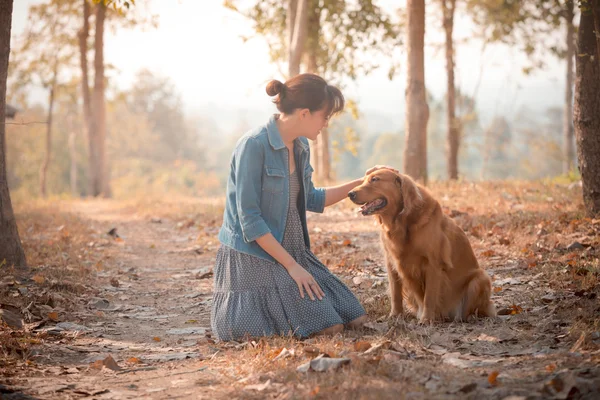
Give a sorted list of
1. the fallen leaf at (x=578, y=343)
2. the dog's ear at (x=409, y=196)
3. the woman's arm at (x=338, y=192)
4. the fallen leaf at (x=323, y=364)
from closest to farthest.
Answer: the fallen leaf at (x=323, y=364) → the fallen leaf at (x=578, y=343) → the dog's ear at (x=409, y=196) → the woman's arm at (x=338, y=192)

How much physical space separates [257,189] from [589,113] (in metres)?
5.10

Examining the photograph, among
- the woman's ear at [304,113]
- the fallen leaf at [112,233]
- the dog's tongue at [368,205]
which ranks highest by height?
the woman's ear at [304,113]

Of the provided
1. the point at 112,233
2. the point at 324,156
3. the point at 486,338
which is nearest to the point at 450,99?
the point at 324,156

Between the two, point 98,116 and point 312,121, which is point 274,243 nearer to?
point 312,121

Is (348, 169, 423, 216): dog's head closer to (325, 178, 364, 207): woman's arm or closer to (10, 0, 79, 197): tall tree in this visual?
(325, 178, 364, 207): woman's arm

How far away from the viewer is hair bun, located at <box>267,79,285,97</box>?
169 inches

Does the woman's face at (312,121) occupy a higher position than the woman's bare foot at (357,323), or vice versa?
the woman's face at (312,121)

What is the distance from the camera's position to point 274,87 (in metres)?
4.30

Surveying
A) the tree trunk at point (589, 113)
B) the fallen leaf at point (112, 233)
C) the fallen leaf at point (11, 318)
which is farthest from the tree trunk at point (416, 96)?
the fallen leaf at point (11, 318)

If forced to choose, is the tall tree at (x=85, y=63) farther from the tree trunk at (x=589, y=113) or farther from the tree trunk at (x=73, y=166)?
the tree trunk at (x=73, y=166)

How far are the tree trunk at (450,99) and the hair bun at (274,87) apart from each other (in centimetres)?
1312

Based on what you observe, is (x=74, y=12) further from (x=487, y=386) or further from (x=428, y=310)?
(x=487, y=386)

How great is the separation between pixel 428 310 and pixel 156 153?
6702 cm

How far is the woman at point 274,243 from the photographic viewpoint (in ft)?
14.2
